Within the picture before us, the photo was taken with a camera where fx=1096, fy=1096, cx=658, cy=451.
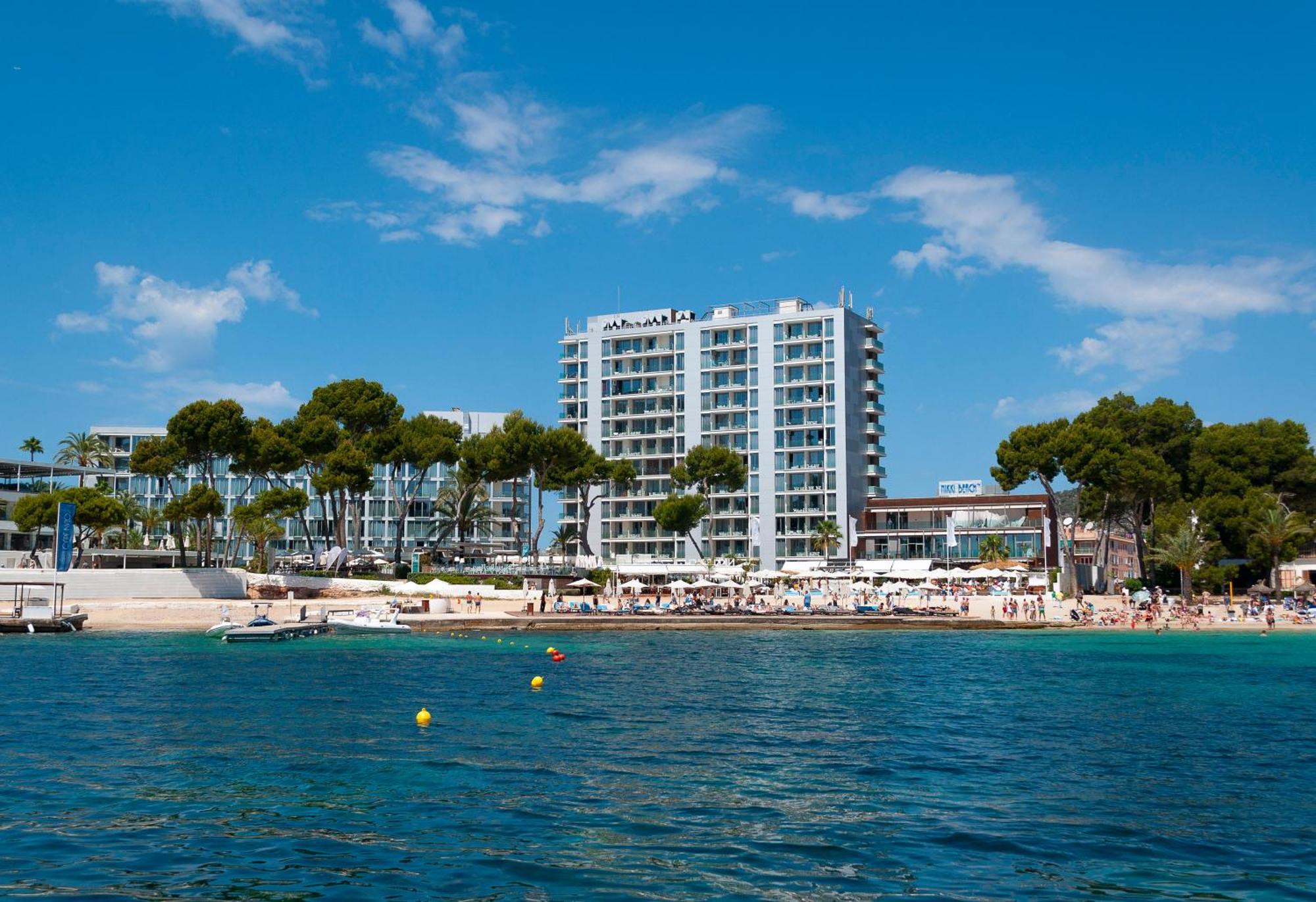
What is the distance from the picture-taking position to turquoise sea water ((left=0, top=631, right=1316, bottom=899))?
15305mm

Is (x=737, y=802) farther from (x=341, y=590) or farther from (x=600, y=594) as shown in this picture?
(x=600, y=594)

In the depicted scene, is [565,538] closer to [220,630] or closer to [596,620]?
[596,620]

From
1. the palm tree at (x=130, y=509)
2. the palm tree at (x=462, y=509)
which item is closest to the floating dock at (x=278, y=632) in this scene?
the palm tree at (x=462, y=509)

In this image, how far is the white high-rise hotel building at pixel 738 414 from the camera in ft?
433

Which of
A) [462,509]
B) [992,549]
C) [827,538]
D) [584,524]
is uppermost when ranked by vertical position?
[462,509]

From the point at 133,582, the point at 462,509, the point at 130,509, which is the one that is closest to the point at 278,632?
the point at 133,582

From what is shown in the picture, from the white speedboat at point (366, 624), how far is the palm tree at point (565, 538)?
5402 cm

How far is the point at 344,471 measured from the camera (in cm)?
9438

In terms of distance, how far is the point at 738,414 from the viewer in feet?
454

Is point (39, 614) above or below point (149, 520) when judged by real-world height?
below

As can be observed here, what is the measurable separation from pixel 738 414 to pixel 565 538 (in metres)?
26.7

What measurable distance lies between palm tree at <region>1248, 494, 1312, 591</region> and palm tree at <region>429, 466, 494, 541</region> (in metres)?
72.3

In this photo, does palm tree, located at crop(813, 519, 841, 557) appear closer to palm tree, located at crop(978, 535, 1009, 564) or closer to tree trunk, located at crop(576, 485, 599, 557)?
palm tree, located at crop(978, 535, 1009, 564)

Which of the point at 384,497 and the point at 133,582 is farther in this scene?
the point at 384,497
